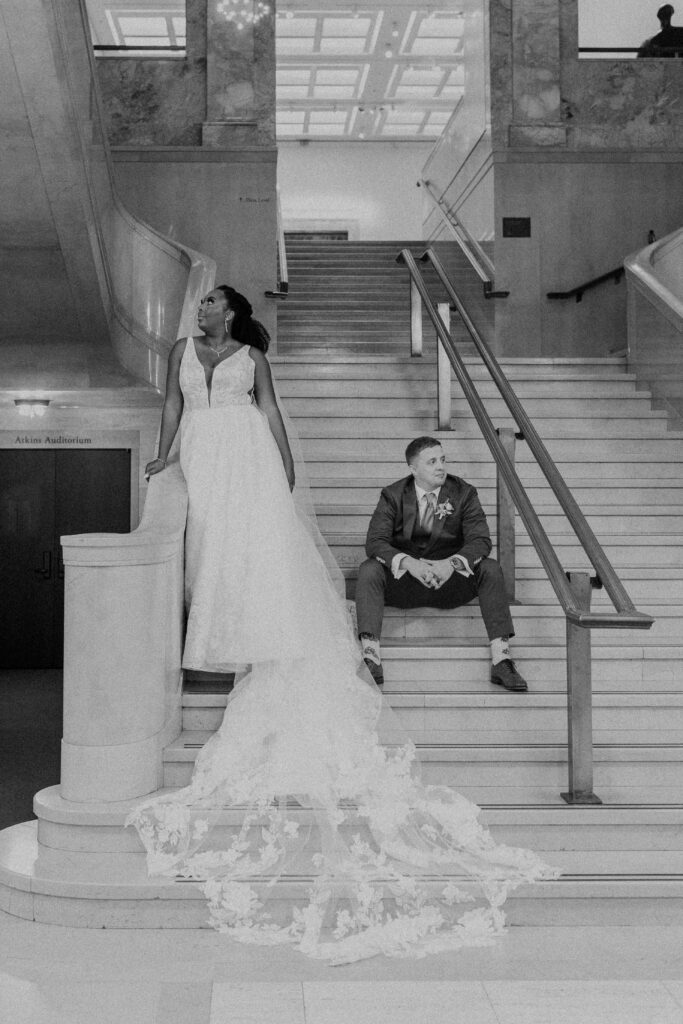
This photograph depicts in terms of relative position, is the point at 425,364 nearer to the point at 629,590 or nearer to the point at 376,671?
the point at 629,590

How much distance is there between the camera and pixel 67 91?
5.55m

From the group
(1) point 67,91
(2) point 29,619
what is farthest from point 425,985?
(2) point 29,619

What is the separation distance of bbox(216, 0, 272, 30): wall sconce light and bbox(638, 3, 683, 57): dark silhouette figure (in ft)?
13.2

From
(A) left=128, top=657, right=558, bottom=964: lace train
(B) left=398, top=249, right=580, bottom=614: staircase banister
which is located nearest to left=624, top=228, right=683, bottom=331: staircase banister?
(B) left=398, top=249, right=580, bottom=614: staircase banister

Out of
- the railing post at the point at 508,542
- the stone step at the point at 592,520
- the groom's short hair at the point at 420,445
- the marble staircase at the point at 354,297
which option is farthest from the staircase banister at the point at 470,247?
the groom's short hair at the point at 420,445

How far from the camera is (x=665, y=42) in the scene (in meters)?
10.3

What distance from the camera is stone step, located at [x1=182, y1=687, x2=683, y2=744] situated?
12.1ft

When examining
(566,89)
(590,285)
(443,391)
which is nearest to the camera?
(443,391)

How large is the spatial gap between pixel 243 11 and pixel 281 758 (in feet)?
30.0

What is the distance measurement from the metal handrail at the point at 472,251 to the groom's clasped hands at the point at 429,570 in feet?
17.8

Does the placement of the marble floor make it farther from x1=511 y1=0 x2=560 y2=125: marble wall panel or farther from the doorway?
x1=511 y1=0 x2=560 y2=125: marble wall panel

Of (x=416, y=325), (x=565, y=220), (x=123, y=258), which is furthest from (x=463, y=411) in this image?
(x=565, y=220)

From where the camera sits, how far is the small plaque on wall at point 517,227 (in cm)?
999

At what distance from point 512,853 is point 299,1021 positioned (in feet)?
3.02
